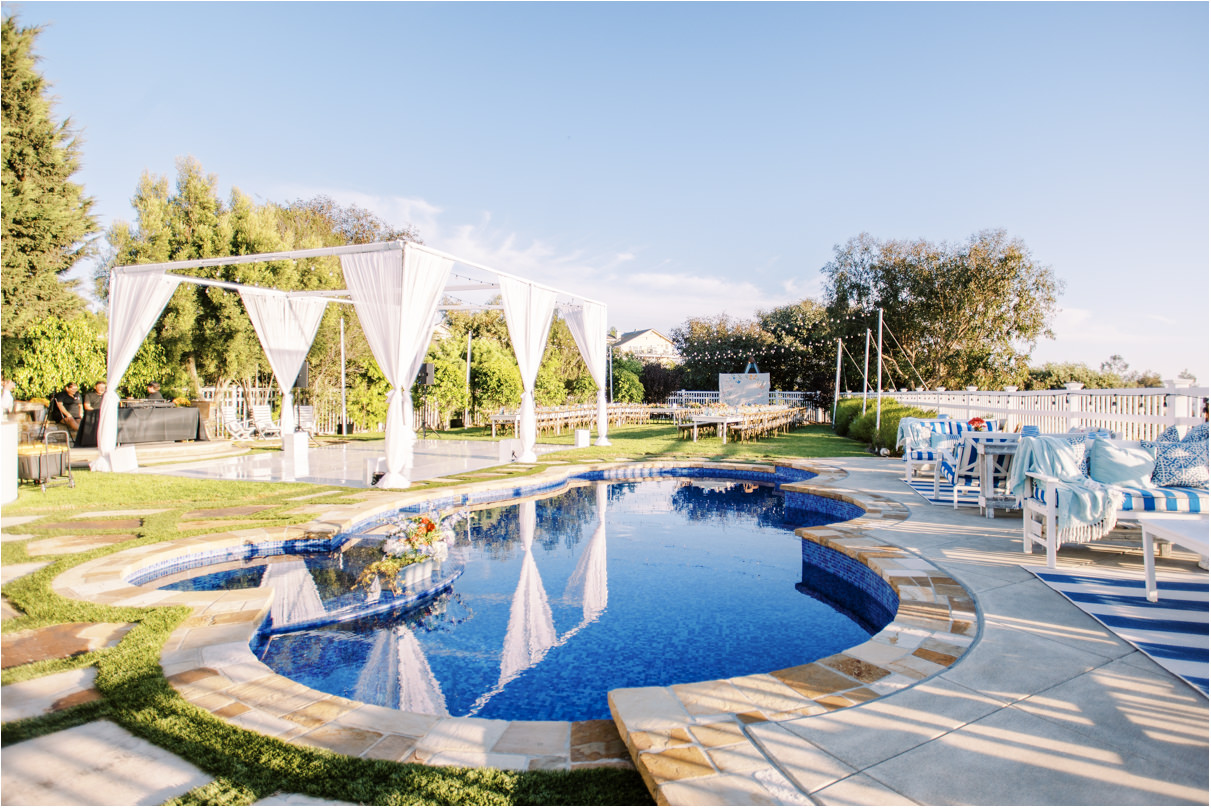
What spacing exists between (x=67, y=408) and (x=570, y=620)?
12.4 meters

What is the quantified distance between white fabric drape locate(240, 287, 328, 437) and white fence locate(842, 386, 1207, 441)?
462 inches

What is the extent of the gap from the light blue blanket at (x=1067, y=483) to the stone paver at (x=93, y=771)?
17.0 feet

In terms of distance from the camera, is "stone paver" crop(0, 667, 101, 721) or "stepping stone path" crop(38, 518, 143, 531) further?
"stepping stone path" crop(38, 518, 143, 531)

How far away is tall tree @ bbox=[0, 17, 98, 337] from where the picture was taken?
10.3m

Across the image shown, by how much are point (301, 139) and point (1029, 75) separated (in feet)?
49.4

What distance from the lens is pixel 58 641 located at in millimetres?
3244

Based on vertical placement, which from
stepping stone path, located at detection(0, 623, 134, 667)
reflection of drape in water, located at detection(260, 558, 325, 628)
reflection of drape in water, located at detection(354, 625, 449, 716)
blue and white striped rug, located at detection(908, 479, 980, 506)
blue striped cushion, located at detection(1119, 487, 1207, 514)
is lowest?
reflection of drape in water, located at detection(354, 625, 449, 716)

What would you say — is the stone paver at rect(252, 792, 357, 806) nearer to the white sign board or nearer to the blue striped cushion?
the blue striped cushion

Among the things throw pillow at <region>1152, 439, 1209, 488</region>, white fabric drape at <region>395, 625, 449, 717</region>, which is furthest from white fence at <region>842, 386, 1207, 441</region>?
white fabric drape at <region>395, 625, 449, 717</region>

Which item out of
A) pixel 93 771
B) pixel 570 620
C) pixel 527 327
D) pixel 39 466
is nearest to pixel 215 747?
pixel 93 771

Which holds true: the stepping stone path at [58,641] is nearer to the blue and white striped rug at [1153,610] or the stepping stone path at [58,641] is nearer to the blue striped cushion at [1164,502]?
the blue and white striped rug at [1153,610]

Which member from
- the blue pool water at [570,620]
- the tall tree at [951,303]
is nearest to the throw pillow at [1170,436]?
the blue pool water at [570,620]

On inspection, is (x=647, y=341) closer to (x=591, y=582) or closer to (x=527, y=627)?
(x=591, y=582)

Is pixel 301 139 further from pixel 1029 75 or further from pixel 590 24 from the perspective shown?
pixel 1029 75
